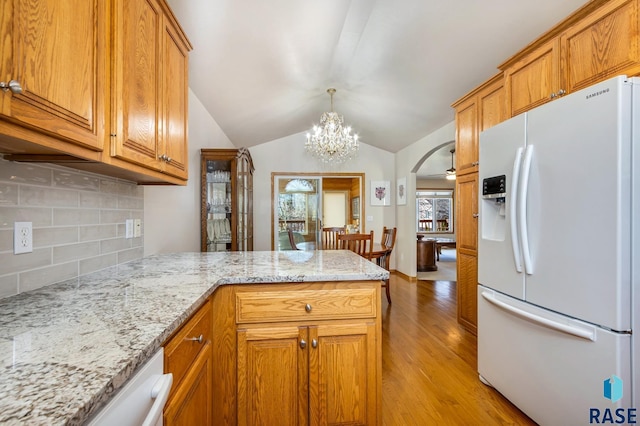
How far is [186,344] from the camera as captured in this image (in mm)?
932

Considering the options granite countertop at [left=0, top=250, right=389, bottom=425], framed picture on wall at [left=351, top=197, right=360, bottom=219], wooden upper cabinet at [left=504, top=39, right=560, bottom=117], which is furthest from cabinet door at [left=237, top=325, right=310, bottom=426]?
framed picture on wall at [left=351, top=197, right=360, bottom=219]

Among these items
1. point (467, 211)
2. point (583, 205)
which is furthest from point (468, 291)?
point (583, 205)

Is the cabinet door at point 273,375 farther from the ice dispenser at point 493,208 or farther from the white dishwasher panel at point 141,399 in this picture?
the ice dispenser at point 493,208

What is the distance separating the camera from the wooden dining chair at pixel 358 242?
10.6 ft

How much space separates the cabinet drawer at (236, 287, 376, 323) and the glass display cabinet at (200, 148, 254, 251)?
1.91 metres

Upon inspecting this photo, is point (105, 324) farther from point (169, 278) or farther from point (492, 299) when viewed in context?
point (492, 299)

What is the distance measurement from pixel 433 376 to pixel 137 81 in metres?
2.59

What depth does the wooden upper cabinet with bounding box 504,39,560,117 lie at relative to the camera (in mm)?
1662

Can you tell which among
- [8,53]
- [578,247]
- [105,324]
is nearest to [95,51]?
[8,53]

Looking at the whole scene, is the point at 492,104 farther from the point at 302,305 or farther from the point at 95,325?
the point at 95,325

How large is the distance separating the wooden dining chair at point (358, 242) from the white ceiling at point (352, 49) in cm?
183

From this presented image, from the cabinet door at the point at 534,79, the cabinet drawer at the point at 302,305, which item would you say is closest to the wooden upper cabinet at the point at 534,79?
the cabinet door at the point at 534,79

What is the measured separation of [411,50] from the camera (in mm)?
2498

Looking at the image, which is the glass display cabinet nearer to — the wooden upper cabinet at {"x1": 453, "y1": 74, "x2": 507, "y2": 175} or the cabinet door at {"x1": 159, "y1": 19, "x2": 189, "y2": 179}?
the cabinet door at {"x1": 159, "y1": 19, "x2": 189, "y2": 179}
